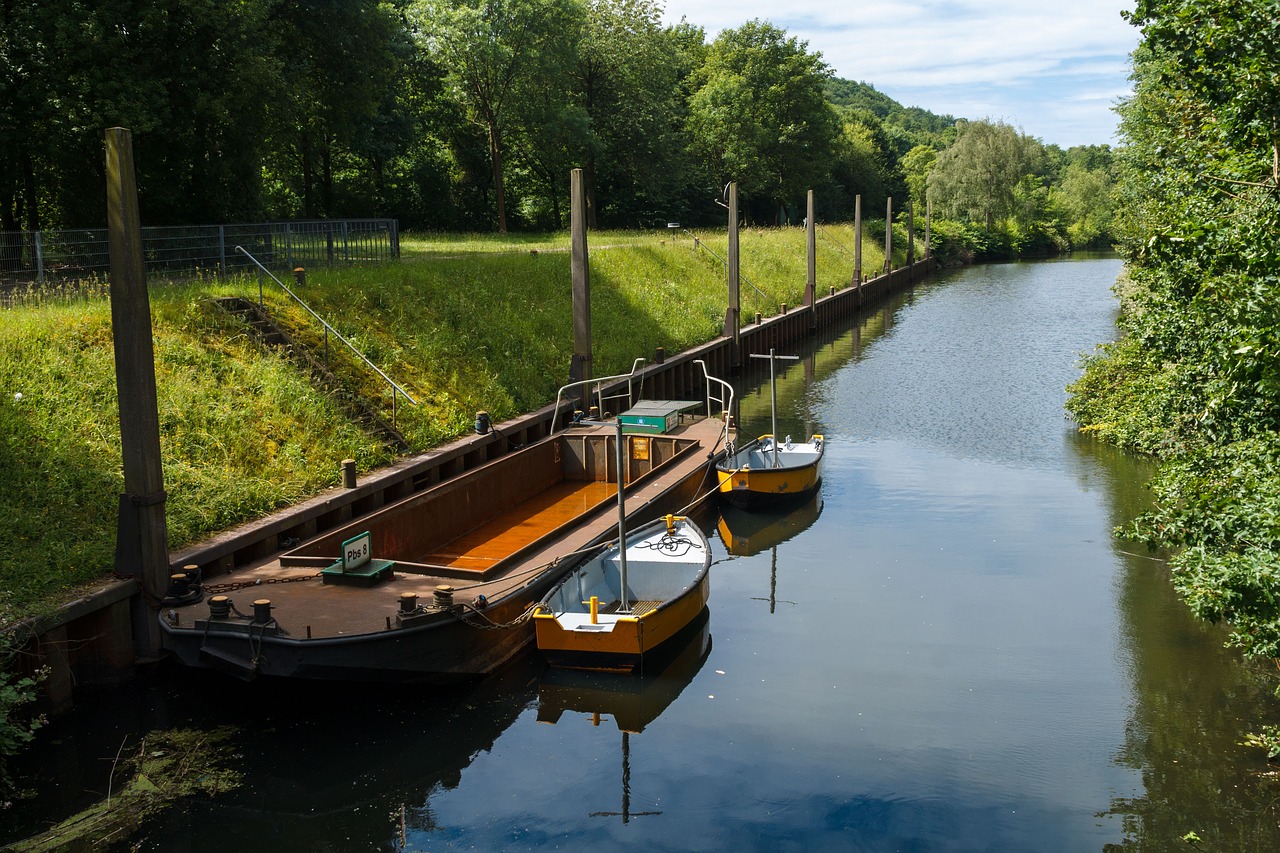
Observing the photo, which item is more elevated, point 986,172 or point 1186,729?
point 986,172

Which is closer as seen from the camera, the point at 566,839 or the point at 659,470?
the point at 566,839

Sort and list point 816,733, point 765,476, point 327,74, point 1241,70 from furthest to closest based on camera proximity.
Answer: point 327,74 → point 765,476 → point 816,733 → point 1241,70

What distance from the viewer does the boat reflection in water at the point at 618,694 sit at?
11969 millimetres

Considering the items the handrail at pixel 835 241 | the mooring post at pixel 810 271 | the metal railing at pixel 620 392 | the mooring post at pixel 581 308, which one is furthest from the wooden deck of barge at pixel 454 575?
the handrail at pixel 835 241

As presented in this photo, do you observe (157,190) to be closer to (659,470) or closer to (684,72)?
(659,470)

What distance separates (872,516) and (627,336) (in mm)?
12783

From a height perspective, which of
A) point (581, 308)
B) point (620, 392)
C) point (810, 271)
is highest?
point (810, 271)

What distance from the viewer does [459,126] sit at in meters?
52.9

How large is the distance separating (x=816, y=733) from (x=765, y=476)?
28.3ft

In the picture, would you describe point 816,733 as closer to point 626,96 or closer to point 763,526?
point 763,526

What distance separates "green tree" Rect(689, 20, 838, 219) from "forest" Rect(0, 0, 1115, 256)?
148mm

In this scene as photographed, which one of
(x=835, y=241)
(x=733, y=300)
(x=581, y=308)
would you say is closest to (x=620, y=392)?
(x=581, y=308)

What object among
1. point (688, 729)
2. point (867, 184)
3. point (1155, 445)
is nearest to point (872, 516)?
point (1155, 445)

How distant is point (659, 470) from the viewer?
1897 cm
